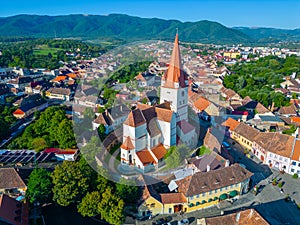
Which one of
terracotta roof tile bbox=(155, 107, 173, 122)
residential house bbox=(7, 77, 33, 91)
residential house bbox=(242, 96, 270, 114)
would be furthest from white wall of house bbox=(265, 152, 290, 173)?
residential house bbox=(7, 77, 33, 91)

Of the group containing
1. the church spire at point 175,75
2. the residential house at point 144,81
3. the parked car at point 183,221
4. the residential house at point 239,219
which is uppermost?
the church spire at point 175,75

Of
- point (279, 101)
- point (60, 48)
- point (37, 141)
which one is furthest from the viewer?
point (60, 48)

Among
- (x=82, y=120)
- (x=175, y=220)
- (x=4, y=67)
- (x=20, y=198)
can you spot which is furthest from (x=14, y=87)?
(x=175, y=220)

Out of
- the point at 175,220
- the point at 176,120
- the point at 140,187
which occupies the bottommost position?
the point at 175,220

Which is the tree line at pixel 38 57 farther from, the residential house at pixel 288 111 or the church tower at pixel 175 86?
the residential house at pixel 288 111

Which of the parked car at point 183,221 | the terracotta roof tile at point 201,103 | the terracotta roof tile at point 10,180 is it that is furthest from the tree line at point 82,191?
the terracotta roof tile at point 201,103

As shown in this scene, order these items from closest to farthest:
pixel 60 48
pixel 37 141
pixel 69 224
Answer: pixel 69 224 → pixel 37 141 → pixel 60 48

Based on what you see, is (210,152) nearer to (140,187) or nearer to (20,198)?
(140,187)

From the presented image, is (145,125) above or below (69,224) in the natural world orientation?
above
